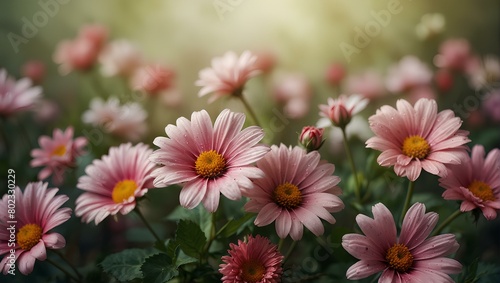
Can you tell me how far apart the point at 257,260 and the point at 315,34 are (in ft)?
3.21

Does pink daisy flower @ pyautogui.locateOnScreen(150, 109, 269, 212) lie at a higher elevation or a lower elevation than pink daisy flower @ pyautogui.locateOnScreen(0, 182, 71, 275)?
lower

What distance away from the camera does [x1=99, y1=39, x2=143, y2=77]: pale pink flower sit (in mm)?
1191

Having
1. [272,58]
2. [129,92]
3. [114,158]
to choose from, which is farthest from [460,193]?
[129,92]

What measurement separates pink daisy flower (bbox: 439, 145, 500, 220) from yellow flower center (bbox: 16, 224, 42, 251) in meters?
0.54

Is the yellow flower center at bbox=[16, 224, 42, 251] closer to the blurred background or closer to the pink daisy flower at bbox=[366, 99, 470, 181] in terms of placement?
the pink daisy flower at bbox=[366, 99, 470, 181]

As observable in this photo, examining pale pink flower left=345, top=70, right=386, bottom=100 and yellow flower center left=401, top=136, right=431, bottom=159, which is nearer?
yellow flower center left=401, top=136, right=431, bottom=159

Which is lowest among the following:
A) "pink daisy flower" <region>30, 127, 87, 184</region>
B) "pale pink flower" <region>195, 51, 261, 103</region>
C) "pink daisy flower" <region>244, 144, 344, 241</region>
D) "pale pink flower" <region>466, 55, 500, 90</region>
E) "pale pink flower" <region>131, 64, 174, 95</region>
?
"pale pink flower" <region>466, 55, 500, 90</region>

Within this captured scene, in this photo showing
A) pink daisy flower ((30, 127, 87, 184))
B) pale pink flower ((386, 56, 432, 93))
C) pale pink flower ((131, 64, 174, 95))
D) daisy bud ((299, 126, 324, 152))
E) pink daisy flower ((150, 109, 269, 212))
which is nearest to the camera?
pink daisy flower ((150, 109, 269, 212))

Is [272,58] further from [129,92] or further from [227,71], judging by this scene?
[227,71]

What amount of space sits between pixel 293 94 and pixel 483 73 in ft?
1.67

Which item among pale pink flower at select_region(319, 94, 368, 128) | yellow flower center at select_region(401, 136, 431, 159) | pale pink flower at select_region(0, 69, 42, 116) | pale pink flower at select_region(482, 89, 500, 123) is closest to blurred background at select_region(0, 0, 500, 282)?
pale pink flower at select_region(482, 89, 500, 123)

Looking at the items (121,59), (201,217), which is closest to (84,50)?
(121,59)

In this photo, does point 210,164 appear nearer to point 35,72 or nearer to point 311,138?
point 311,138

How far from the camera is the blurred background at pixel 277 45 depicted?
1.25 m
